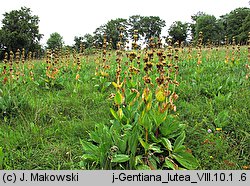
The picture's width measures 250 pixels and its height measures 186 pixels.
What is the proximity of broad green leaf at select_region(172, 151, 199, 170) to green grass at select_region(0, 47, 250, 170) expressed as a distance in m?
0.10

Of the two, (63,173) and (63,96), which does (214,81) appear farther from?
(63,173)

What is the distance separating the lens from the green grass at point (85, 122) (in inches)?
102

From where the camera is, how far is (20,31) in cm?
3984

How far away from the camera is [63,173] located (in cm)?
230

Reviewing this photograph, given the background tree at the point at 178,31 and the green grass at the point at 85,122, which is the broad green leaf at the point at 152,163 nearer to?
the green grass at the point at 85,122

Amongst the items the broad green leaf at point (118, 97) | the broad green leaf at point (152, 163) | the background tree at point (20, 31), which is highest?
the background tree at point (20, 31)

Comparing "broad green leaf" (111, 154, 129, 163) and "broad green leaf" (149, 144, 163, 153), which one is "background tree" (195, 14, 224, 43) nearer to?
"broad green leaf" (149, 144, 163, 153)

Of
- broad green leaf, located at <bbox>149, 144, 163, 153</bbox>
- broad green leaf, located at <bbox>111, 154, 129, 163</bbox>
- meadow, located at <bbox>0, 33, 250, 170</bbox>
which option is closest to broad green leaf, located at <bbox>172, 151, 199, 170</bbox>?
meadow, located at <bbox>0, 33, 250, 170</bbox>

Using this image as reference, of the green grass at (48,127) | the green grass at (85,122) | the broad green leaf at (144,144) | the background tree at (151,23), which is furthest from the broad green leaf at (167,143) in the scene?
the background tree at (151,23)

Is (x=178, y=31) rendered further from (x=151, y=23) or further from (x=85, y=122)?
(x=85, y=122)

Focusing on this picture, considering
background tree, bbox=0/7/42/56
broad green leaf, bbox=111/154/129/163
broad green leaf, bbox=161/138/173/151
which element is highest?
background tree, bbox=0/7/42/56

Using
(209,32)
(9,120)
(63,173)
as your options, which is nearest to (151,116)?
(63,173)

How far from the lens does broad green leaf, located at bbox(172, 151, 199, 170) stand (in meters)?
2.42

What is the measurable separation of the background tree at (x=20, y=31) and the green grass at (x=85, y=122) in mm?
38393
